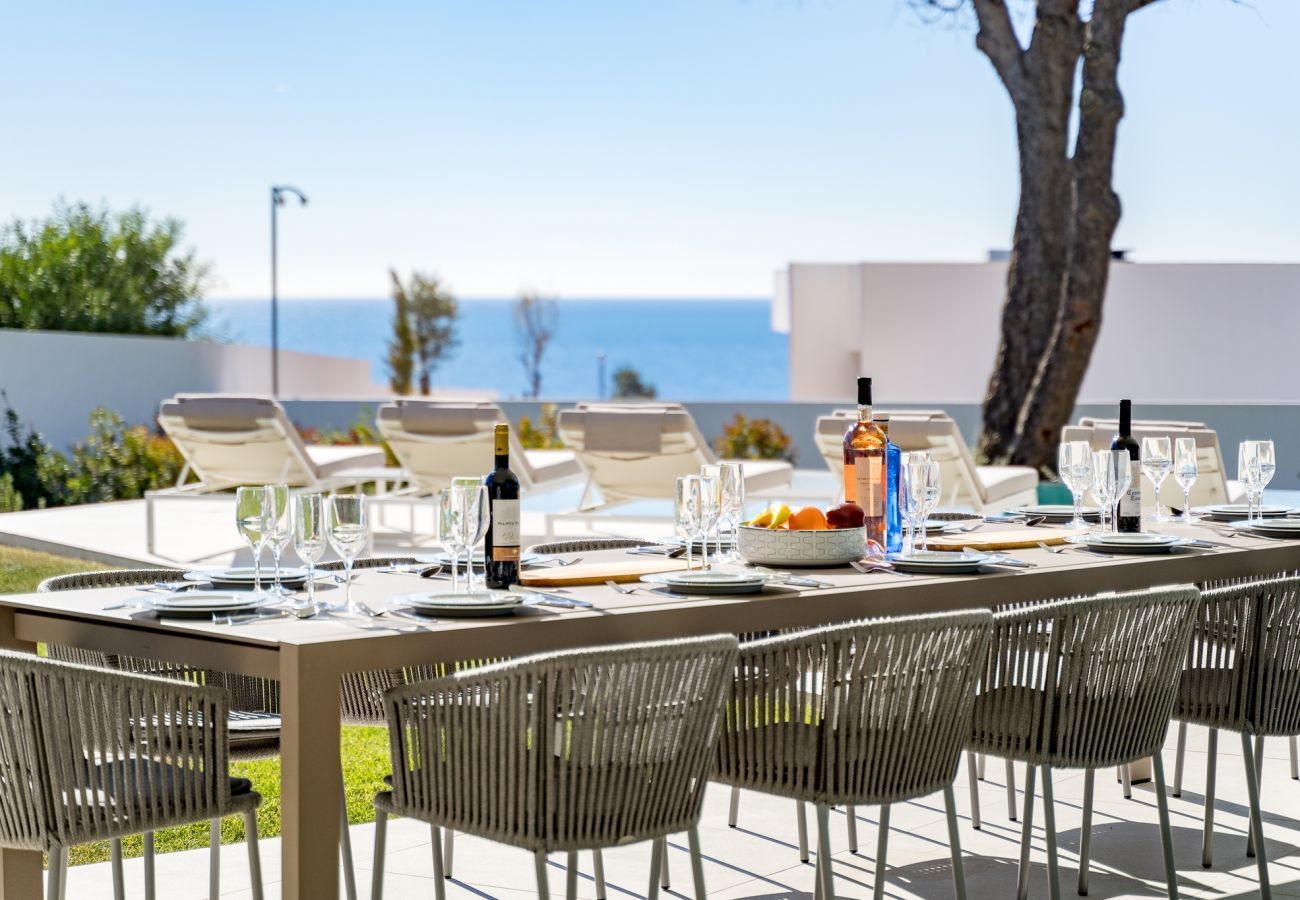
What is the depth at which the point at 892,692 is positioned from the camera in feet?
8.50

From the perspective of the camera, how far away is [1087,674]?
2.83 metres

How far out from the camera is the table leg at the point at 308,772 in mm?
2209

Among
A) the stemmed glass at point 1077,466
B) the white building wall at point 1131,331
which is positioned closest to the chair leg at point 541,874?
the stemmed glass at point 1077,466

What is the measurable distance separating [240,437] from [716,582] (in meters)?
6.50

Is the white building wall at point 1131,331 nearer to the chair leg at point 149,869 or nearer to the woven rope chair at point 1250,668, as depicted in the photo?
the woven rope chair at point 1250,668

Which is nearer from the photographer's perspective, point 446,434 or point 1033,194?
point 446,434

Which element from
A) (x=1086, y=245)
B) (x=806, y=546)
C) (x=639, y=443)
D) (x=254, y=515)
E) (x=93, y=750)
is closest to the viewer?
(x=93, y=750)

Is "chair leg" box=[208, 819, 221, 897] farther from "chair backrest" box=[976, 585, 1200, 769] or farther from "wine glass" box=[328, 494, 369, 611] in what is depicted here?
"chair backrest" box=[976, 585, 1200, 769]

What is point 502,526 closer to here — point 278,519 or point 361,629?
point 278,519

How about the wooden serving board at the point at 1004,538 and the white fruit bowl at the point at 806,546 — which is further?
the wooden serving board at the point at 1004,538

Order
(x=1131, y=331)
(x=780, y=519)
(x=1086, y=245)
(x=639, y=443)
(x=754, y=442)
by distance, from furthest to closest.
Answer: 1. (x=1131, y=331)
2. (x=754, y=442)
3. (x=1086, y=245)
4. (x=639, y=443)
5. (x=780, y=519)

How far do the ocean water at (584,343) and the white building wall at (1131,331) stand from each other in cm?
6077

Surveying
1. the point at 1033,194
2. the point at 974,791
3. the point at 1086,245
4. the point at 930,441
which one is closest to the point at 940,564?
the point at 974,791

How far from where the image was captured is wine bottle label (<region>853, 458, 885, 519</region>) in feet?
11.0
